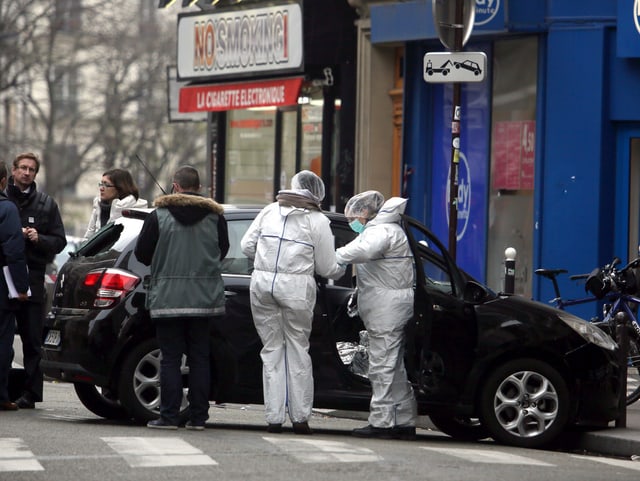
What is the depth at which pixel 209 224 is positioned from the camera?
10.5m

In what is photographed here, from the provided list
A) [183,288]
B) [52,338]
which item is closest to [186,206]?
[183,288]

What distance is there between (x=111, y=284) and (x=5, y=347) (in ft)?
5.34

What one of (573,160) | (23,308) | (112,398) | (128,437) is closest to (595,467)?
(128,437)

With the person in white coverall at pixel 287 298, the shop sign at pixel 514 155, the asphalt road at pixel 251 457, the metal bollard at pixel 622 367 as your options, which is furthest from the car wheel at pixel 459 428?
the shop sign at pixel 514 155

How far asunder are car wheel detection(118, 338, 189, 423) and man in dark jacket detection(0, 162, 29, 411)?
144 centimetres

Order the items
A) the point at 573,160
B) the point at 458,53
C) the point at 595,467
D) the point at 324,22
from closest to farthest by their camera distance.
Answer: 1. the point at 595,467
2. the point at 458,53
3. the point at 573,160
4. the point at 324,22

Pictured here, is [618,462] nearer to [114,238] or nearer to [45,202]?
[114,238]

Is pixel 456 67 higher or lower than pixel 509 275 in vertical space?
higher

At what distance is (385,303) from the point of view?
34.5 feet

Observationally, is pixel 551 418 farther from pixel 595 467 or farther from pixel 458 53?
pixel 458 53

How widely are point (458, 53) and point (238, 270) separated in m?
3.54

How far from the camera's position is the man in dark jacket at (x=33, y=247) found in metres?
12.0

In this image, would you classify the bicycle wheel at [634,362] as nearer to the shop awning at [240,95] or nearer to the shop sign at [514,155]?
the shop sign at [514,155]

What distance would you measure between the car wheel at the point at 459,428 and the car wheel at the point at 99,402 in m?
2.24
